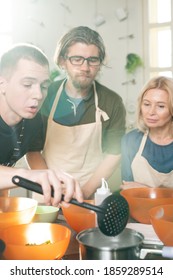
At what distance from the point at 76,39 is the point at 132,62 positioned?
0.13 meters

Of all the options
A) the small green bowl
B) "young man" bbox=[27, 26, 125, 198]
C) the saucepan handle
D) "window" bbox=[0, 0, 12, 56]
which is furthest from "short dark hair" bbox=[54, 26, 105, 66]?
→ the saucepan handle

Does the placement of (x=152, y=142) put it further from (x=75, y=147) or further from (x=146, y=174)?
(x=75, y=147)

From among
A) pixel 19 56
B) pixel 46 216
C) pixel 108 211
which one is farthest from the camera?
pixel 19 56

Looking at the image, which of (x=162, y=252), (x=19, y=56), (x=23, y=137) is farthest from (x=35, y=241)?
(x=19, y=56)

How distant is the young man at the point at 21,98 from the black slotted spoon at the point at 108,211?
0.68 feet

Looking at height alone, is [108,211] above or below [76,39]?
below

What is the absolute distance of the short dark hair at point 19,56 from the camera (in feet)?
2.57

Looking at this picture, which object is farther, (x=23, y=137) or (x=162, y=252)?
(x=23, y=137)

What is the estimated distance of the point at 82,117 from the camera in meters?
0.82

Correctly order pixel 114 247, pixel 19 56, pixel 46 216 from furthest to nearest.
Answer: pixel 19 56, pixel 46 216, pixel 114 247

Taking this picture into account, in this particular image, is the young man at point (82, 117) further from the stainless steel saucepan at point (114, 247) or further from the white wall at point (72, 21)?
the stainless steel saucepan at point (114, 247)

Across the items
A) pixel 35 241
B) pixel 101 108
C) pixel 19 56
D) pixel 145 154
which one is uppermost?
pixel 19 56
